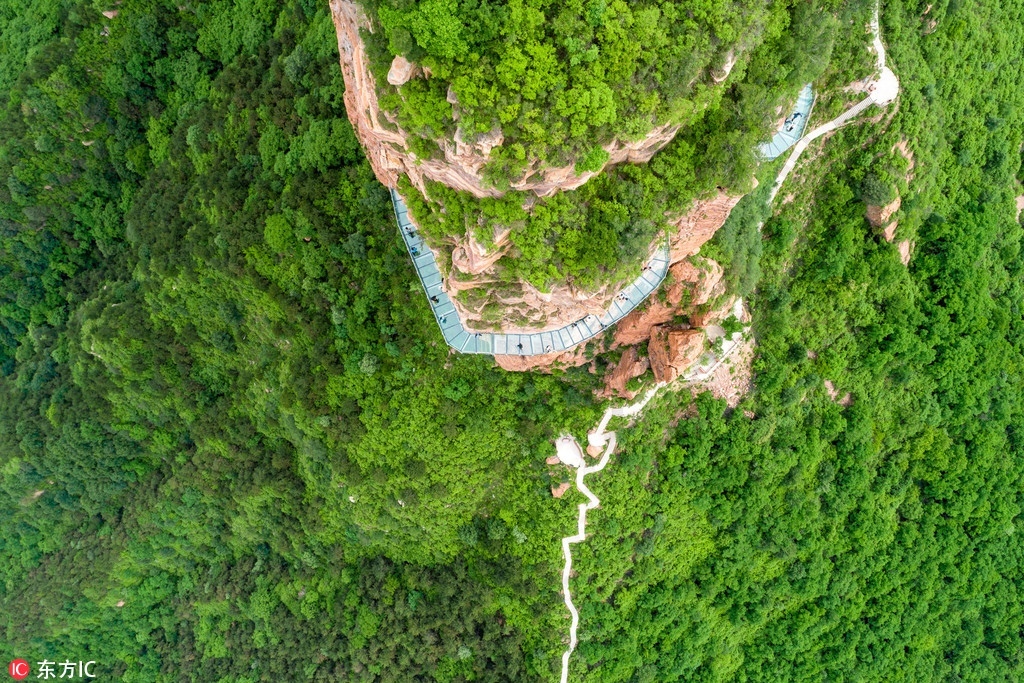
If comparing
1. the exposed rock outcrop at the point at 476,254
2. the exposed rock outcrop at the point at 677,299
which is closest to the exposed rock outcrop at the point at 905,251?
the exposed rock outcrop at the point at 677,299

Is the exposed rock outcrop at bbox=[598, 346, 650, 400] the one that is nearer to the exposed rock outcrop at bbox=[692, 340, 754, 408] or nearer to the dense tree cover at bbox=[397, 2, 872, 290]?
the exposed rock outcrop at bbox=[692, 340, 754, 408]

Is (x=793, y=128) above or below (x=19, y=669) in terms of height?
above

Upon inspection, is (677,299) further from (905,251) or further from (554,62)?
(905,251)

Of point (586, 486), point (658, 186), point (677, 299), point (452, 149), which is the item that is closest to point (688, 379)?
point (677, 299)

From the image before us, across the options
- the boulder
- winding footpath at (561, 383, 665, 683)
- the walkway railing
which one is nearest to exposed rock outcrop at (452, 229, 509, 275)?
the walkway railing

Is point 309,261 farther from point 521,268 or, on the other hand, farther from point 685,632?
point 685,632

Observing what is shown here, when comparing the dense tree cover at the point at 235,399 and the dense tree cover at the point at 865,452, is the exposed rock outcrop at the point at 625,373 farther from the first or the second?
the dense tree cover at the point at 865,452
